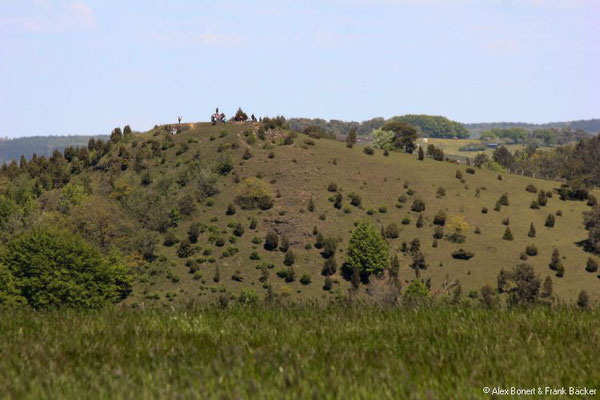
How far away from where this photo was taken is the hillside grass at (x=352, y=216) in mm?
114688

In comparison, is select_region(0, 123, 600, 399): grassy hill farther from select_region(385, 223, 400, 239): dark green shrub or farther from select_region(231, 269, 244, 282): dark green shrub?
select_region(385, 223, 400, 239): dark green shrub

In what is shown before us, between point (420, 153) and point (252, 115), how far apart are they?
142 feet

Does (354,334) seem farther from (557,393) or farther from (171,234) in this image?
(171,234)

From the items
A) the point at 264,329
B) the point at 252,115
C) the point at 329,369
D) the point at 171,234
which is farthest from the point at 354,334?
the point at 252,115

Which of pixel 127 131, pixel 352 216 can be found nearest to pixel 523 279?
pixel 352 216

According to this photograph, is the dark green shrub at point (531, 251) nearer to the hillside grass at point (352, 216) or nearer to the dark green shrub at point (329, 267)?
the hillside grass at point (352, 216)

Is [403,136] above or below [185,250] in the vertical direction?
above

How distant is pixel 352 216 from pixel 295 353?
4991 inches

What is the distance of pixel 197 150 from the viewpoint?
162 m

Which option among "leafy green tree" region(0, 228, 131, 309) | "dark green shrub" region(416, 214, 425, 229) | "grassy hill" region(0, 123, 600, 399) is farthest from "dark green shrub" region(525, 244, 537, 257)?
"leafy green tree" region(0, 228, 131, 309)

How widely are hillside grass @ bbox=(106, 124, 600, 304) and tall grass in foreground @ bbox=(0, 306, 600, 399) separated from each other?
89620 mm

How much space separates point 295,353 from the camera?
8625mm

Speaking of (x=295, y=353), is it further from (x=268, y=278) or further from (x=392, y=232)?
(x=392, y=232)

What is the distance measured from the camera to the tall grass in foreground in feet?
24.0
